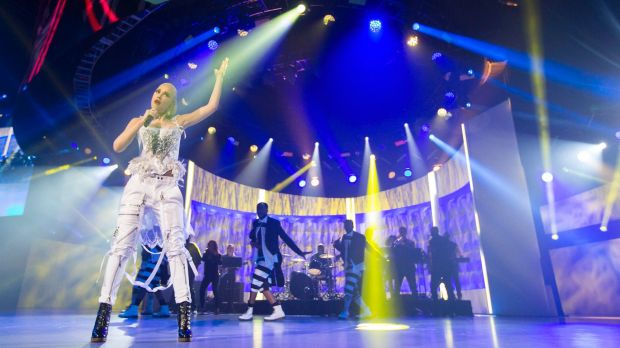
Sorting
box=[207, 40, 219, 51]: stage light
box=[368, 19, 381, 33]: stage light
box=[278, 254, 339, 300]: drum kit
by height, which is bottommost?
box=[278, 254, 339, 300]: drum kit

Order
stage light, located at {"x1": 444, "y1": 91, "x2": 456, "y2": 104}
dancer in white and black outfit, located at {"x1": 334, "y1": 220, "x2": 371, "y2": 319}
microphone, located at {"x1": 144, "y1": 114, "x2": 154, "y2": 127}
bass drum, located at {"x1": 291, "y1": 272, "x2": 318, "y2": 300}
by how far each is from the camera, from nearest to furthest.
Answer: microphone, located at {"x1": 144, "y1": 114, "x2": 154, "y2": 127} < dancer in white and black outfit, located at {"x1": 334, "y1": 220, "x2": 371, "y2": 319} < stage light, located at {"x1": 444, "y1": 91, "x2": 456, "y2": 104} < bass drum, located at {"x1": 291, "y1": 272, "x2": 318, "y2": 300}

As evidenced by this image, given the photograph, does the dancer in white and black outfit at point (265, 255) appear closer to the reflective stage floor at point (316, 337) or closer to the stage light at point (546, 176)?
the reflective stage floor at point (316, 337)

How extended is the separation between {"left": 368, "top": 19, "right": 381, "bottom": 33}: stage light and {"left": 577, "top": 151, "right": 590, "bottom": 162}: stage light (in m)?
5.24

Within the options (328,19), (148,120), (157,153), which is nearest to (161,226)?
(157,153)

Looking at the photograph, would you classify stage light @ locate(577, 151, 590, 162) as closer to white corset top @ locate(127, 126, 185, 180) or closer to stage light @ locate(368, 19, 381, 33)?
stage light @ locate(368, 19, 381, 33)

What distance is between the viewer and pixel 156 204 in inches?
103

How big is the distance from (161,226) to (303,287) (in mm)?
7803

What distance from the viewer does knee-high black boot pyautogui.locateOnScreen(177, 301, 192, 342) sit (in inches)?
94.9

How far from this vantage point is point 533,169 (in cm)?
720

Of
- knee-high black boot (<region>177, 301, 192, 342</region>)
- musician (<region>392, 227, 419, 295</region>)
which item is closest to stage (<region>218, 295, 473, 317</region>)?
musician (<region>392, 227, 419, 295</region>)

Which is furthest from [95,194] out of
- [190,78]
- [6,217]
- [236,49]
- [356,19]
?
[356,19]

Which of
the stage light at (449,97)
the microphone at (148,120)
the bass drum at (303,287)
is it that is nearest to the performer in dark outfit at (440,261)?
the bass drum at (303,287)

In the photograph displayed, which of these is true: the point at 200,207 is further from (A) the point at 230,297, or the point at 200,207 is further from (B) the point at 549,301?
(B) the point at 549,301

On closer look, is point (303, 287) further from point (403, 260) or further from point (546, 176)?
point (546, 176)
